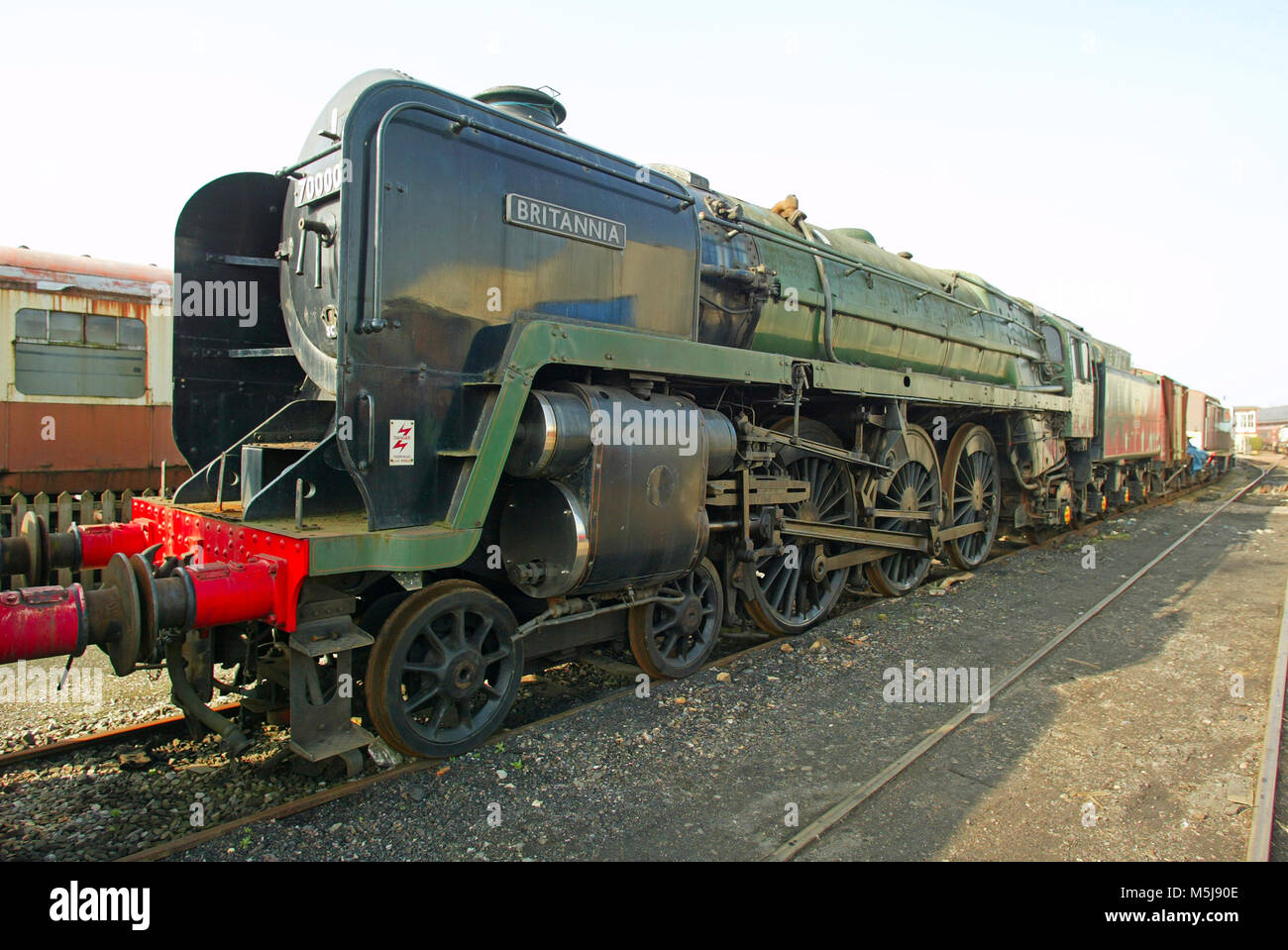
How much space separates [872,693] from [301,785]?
3.50 meters

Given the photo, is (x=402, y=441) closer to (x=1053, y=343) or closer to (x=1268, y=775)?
(x=1268, y=775)

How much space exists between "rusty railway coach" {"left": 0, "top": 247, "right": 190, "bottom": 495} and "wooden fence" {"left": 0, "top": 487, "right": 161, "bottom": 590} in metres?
0.24

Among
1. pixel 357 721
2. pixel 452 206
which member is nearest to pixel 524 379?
pixel 452 206

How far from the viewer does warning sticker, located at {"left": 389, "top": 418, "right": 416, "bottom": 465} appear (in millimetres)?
3699

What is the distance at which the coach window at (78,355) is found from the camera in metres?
8.36

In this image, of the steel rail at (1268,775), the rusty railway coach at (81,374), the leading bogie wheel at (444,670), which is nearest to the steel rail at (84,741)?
the leading bogie wheel at (444,670)

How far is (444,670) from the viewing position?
3828 mm

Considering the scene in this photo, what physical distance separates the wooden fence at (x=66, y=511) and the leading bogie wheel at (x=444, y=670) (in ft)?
19.0

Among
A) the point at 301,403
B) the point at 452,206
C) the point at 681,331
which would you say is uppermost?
the point at 452,206

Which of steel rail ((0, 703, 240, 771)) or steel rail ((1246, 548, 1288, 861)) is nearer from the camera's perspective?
steel rail ((1246, 548, 1288, 861))

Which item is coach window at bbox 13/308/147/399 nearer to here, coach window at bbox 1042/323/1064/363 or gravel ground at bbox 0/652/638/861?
gravel ground at bbox 0/652/638/861

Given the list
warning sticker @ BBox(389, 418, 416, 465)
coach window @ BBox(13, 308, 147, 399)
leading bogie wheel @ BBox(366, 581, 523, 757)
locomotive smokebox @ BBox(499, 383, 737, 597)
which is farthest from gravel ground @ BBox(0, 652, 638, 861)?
coach window @ BBox(13, 308, 147, 399)
